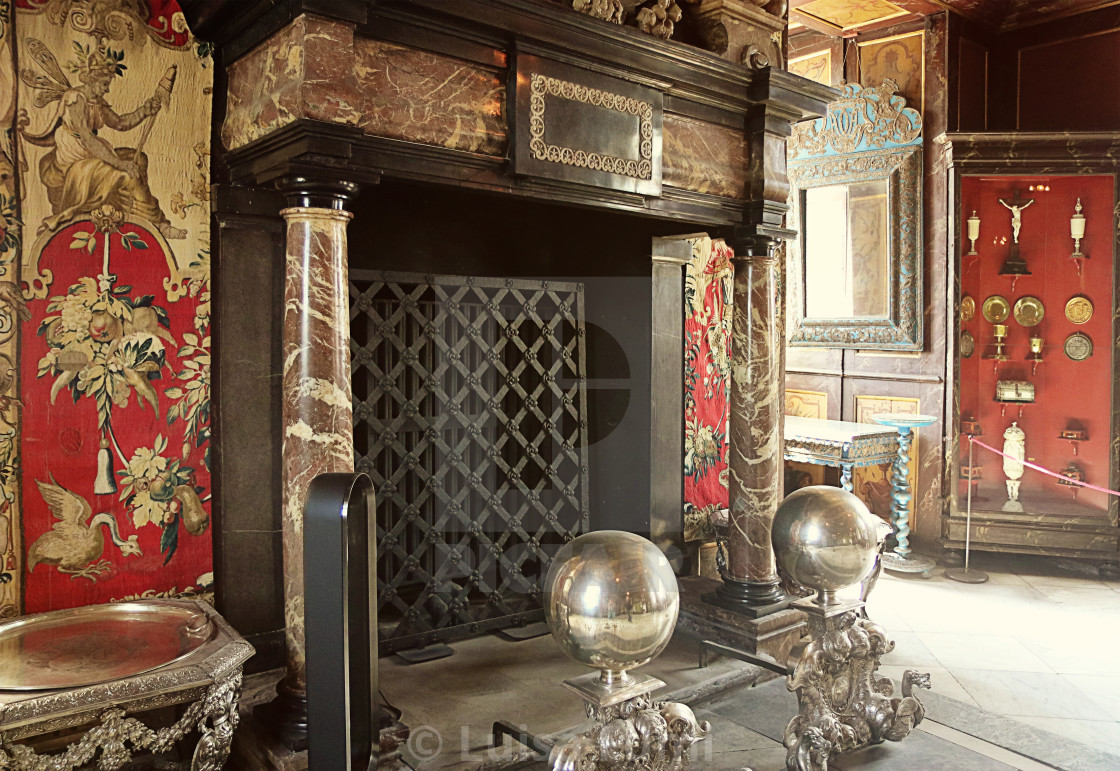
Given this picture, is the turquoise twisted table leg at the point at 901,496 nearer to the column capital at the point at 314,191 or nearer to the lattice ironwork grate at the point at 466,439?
the lattice ironwork grate at the point at 466,439

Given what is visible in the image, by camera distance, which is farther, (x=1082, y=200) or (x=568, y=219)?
(x=1082, y=200)

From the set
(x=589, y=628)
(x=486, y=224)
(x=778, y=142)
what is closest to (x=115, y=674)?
(x=589, y=628)

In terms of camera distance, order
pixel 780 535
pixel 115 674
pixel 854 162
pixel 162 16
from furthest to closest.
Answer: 1. pixel 854 162
2. pixel 780 535
3. pixel 162 16
4. pixel 115 674

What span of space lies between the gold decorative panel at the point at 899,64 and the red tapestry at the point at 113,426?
5.84 meters

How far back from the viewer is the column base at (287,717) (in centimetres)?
248

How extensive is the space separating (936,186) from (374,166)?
17.6 feet

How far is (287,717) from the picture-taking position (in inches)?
99.7

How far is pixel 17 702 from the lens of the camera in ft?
6.46

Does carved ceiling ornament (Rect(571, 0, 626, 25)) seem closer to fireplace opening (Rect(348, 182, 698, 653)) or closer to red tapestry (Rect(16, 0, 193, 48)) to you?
fireplace opening (Rect(348, 182, 698, 653))

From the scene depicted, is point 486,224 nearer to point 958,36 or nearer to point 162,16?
point 162,16

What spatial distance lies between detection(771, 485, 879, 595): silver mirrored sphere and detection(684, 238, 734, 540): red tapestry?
1.44 metres

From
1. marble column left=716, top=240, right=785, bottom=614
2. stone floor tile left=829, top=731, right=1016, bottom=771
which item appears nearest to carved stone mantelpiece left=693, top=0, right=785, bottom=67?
marble column left=716, top=240, right=785, bottom=614

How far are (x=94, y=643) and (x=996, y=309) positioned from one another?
652 cm

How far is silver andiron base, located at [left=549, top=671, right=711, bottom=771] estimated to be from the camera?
2234 millimetres
